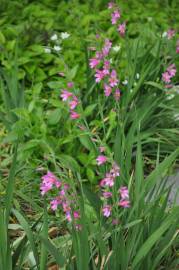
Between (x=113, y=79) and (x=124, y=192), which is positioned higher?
(x=113, y=79)

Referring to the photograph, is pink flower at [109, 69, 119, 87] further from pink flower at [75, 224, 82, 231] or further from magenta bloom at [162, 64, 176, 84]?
pink flower at [75, 224, 82, 231]

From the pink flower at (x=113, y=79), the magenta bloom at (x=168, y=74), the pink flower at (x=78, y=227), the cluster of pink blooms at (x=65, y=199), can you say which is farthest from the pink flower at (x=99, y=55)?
the pink flower at (x=78, y=227)

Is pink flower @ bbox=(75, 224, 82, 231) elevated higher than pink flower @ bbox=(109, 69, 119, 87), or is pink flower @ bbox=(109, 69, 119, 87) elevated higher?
pink flower @ bbox=(109, 69, 119, 87)

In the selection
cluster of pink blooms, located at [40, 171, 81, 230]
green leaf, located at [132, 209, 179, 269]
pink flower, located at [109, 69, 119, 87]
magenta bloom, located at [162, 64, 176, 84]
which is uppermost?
pink flower, located at [109, 69, 119, 87]

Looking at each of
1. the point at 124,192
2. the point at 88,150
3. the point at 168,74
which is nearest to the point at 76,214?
the point at 124,192

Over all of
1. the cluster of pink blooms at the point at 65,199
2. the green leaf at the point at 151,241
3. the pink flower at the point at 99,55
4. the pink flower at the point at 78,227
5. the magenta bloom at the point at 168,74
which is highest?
the pink flower at the point at 99,55

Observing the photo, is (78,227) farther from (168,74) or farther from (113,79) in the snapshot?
(168,74)

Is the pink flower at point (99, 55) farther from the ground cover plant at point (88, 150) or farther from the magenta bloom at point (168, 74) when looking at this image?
the magenta bloom at point (168, 74)

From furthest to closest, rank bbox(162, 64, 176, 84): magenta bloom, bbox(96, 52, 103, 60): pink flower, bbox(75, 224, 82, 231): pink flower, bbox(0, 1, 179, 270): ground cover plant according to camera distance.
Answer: bbox(162, 64, 176, 84): magenta bloom < bbox(96, 52, 103, 60): pink flower < bbox(0, 1, 179, 270): ground cover plant < bbox(75, 224, 82, 231): pink flower

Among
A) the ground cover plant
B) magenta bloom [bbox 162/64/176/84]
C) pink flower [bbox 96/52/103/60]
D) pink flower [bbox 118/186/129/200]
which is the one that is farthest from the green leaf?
magenta bloom [bbox 162/64/176/84]
